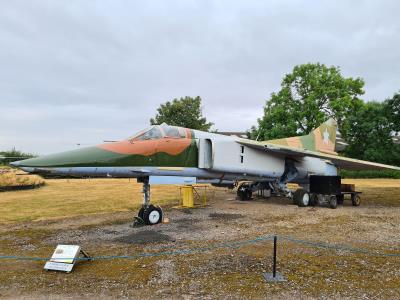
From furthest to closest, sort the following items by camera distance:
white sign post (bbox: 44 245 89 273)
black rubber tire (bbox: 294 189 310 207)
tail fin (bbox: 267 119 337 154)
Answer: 1. tail fin (bbox: 267 119 337 154)
2. black rubber tire (bbox: 294 189 310 207)
3. white sign post (bbox: 44 245 89 273)

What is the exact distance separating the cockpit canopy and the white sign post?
4.03 metres

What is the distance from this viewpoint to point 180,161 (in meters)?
9.45

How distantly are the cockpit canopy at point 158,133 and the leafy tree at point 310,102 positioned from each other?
2697cm

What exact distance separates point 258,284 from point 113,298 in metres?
1.98

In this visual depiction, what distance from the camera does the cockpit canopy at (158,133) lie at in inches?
350

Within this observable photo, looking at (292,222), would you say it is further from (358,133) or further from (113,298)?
(358,133)

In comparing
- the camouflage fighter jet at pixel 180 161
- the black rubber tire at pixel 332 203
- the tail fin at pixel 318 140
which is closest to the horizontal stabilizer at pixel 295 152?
the camouflage fighter jet at pixel 180 161

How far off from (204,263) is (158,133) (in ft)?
15.2

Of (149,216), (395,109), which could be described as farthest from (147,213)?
(395,109)

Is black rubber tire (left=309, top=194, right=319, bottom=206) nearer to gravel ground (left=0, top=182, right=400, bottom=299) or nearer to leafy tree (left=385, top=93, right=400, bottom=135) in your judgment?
gravel ground (left=0, top=182, right=400, bottom=299)

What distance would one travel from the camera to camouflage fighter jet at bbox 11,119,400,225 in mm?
7602

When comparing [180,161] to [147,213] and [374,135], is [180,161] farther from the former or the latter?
[374,135]

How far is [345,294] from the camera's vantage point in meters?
4.17

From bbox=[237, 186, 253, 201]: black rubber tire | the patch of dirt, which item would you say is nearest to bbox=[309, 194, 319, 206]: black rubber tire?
bbox=[237, 186, 253, 201]: black rubber tire
